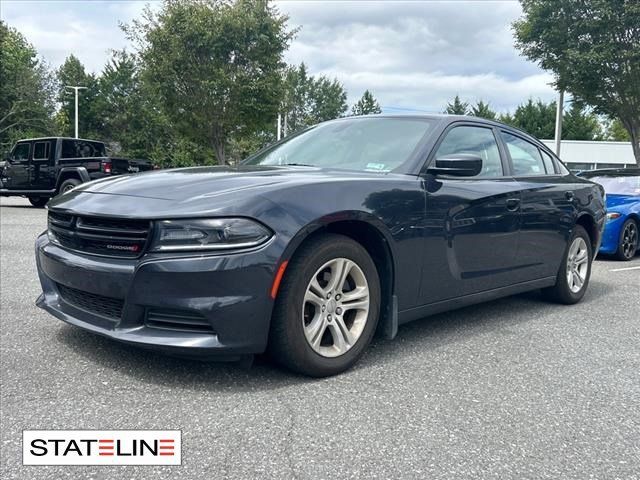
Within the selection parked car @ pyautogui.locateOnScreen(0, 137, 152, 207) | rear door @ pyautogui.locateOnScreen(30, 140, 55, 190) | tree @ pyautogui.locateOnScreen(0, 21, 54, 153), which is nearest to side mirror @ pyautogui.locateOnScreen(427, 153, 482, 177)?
parked car @ pyautogui.locateOnScreen(0, 137, 152, 207)

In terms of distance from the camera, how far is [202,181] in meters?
3.11

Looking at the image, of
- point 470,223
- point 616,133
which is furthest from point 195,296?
point 616,133

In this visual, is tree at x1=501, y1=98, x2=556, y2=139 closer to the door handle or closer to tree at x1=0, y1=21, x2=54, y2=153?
tree at x1=0, y1=21, x2=54, y2=153

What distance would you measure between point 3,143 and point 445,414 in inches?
1861

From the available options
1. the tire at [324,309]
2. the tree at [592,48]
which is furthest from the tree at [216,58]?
the tire at [324,309]

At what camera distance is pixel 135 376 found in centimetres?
301

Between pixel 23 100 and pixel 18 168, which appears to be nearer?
pixel 18 168

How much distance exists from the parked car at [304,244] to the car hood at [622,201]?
4.57 m

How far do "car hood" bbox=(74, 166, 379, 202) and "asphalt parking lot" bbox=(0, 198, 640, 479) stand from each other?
37.4 inches

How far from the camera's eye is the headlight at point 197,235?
2.71 meters

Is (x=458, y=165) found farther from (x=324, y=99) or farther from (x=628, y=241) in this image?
(x=324, y=99)

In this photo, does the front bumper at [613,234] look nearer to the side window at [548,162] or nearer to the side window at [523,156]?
the side window at [548,162]

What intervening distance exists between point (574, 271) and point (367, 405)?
3.22 meters

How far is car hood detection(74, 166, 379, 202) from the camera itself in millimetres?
2926
